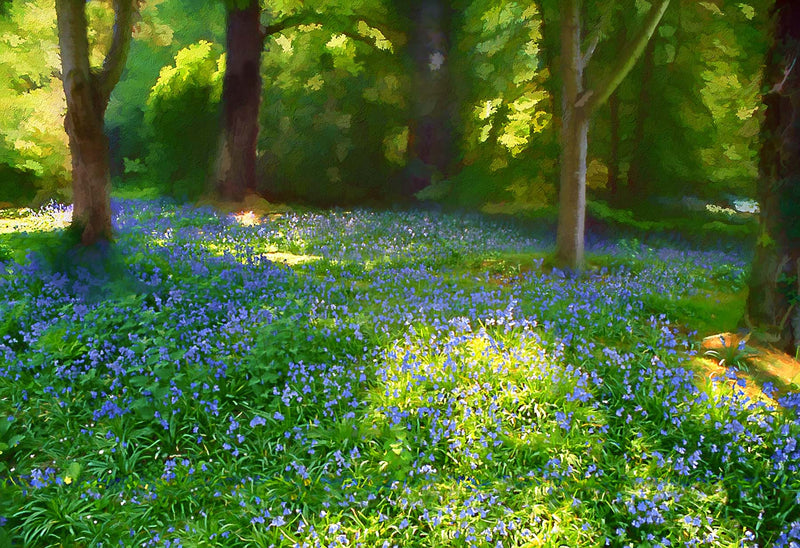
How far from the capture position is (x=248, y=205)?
16156 millimetres

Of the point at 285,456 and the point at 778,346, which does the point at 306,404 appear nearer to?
the point at 285,456

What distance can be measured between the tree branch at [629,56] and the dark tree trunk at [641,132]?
5.39 metres

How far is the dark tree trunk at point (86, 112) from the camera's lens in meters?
8.23

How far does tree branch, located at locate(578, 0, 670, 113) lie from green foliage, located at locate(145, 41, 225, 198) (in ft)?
42.0

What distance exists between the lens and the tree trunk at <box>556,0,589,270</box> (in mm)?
9133

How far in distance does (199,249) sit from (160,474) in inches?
231

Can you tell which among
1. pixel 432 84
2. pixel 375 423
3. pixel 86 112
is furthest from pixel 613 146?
pixel 375 423

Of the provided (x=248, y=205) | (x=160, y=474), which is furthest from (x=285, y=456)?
(x=248, y=205)

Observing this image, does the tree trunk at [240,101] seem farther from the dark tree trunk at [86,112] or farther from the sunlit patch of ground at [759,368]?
the sunlit patch of ground at [759,368]

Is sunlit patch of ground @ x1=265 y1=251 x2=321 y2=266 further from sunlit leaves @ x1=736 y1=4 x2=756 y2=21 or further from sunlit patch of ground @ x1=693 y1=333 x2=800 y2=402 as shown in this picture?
sunlit leaves @ x1=736 y1=4 x2=756 y2=21

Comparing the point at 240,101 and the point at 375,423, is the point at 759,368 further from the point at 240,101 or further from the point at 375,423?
the point at 240,101

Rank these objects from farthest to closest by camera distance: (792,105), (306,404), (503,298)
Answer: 1. (503,298)
2. (792,105)
3. (306,404)

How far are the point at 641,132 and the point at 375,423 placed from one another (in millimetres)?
11921

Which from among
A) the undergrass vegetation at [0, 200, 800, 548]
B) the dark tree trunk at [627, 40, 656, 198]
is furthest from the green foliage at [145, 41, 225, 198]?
the undergrass vegetation at [0, 200, 800, 548]
